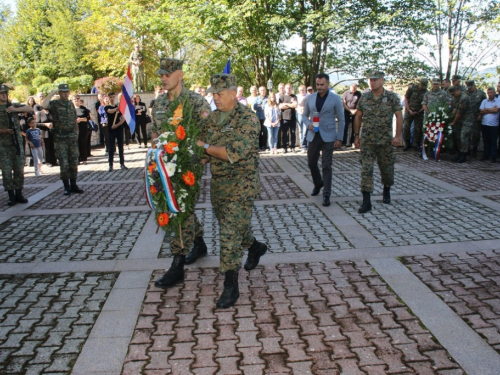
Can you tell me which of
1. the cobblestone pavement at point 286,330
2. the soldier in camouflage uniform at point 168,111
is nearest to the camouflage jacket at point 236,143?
the soldier in camouflage uniform at point 168,111

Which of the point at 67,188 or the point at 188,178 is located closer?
the point at 188,178

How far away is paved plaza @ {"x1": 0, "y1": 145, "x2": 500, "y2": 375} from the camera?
3920 millimetres

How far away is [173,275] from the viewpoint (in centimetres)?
535

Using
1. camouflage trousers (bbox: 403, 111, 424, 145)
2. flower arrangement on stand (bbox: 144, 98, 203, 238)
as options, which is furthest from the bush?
flower arrangement on stand (bbox: 144, 98, 203, 238)

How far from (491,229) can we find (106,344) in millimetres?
5605

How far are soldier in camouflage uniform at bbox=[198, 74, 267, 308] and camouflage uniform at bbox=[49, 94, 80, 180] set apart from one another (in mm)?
6134

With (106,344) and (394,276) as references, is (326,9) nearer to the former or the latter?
(394,276)

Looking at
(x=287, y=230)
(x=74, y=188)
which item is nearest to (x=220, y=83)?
(x=287, y=230)

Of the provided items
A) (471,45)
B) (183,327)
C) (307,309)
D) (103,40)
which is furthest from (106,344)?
(103,40)

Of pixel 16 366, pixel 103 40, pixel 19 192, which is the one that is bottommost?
pixel 16 366

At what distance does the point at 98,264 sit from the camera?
20.0ft

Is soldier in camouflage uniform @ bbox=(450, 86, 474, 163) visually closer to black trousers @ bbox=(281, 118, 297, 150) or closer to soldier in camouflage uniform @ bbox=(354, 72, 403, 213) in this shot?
black trousers @ bbox=(281, 118, 297, 150)

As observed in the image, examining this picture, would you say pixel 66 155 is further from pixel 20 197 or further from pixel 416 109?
pixel 416 109

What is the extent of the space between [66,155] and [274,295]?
688 centimetres
